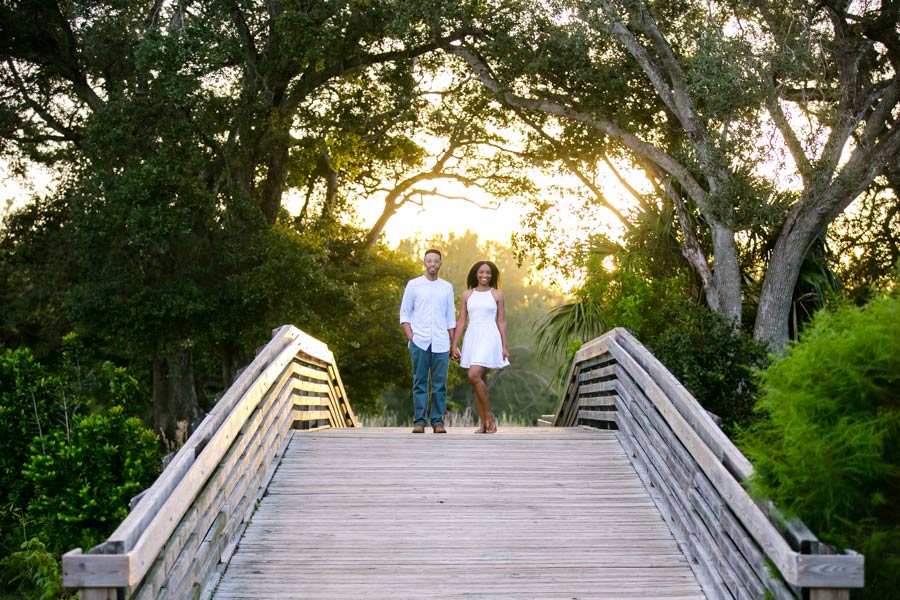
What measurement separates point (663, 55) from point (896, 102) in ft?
11.2

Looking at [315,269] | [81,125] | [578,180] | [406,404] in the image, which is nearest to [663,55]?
[578,180]

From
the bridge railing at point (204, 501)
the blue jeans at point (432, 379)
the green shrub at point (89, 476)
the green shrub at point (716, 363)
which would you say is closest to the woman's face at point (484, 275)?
the blue jeans at point (432, 379)

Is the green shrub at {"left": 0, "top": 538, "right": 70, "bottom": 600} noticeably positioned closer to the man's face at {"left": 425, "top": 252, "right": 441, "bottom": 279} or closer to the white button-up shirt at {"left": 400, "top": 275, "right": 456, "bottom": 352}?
the white button-up shirt at {"left": 400, "top": 275, "right": 456, "bottom": 352}

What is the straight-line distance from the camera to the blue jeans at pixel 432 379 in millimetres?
8852

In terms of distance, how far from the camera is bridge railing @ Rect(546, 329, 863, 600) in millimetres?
4082

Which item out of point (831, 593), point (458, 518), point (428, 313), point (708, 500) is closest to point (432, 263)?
point (428, 313)

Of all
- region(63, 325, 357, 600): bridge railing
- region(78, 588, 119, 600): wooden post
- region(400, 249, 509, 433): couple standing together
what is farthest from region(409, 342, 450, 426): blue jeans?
region(78, 588, 119, 600): wooden post

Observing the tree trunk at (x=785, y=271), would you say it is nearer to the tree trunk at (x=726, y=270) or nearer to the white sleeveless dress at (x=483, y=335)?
the tree trunk at (x=726, y=270)

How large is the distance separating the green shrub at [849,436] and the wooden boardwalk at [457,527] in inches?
41.4

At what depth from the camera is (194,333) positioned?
63.0ft

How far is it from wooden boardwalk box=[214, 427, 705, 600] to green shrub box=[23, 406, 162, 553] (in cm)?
187

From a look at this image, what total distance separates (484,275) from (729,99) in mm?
5307

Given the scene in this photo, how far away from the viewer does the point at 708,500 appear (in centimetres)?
545

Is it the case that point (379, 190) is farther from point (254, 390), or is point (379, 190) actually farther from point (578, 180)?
point (254, 390)
